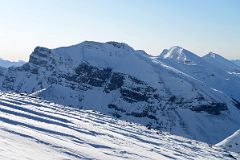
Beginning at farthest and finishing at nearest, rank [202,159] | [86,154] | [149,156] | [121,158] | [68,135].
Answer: [202,159] → [68,135] → [149,156] → [121,158] → [86,154]

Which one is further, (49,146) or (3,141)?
(49,146)

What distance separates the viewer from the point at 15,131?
52.8 m

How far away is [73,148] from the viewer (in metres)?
48.7

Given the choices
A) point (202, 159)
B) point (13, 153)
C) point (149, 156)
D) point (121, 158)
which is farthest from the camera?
point (202, 159)

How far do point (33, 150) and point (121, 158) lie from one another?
12.0 m

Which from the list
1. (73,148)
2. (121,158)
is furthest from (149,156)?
(73,148)

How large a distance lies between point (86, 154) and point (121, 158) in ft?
17.6

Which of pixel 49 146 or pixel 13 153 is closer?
pixel 13 153

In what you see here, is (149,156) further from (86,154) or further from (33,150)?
(33,150)

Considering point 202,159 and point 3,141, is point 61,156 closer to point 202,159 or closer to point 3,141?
point 3,141

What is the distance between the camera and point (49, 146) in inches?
1839

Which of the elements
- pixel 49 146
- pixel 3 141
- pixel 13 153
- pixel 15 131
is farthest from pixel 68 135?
pixel 13 153

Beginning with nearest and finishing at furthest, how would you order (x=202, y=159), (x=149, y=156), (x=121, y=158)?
(x=121, y=158) < (x=149, y=156) < (x=202, y=159)

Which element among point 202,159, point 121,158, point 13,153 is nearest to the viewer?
point 13,153
